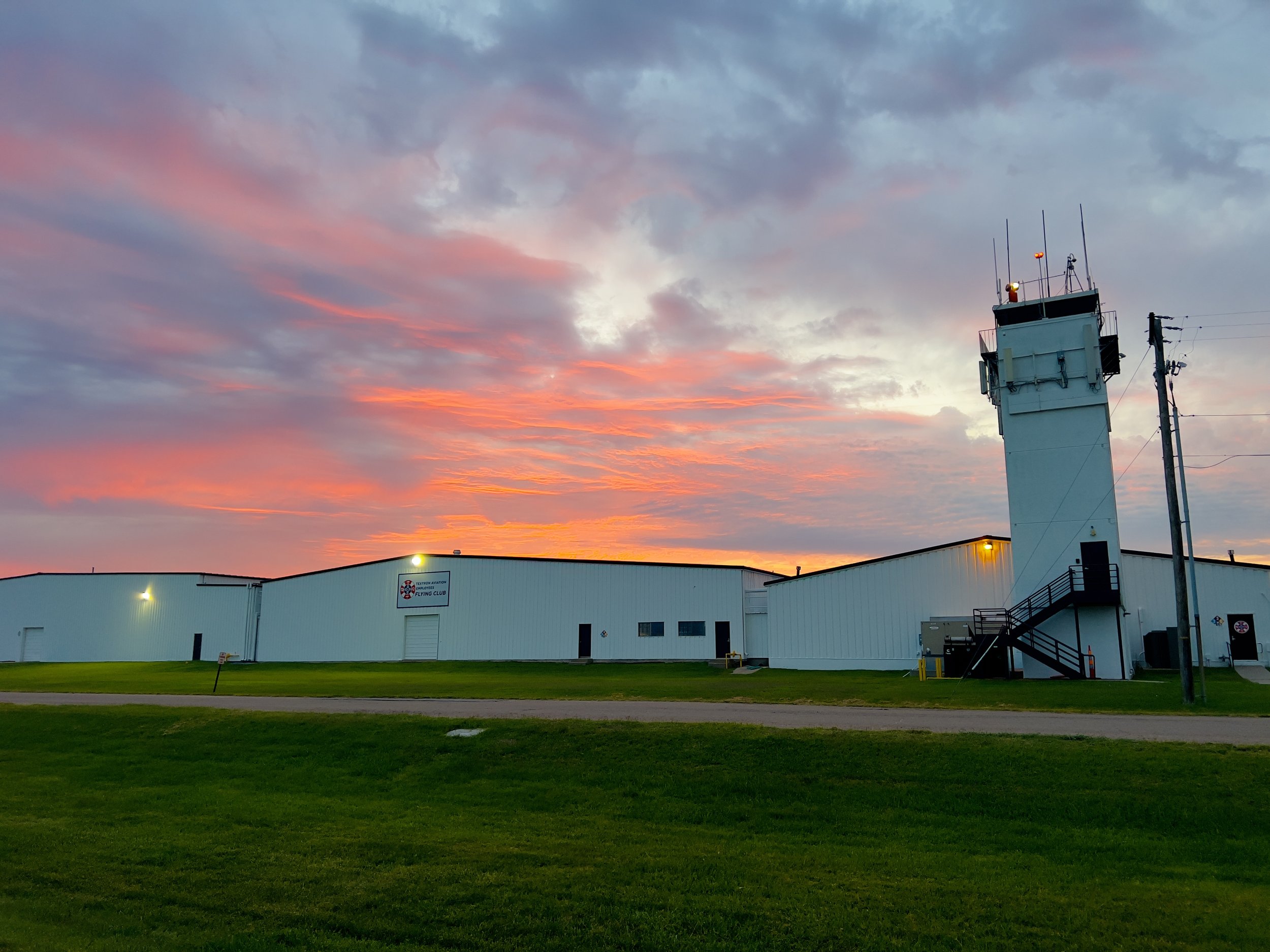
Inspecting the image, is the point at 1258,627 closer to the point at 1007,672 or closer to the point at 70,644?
the point at 1007,672

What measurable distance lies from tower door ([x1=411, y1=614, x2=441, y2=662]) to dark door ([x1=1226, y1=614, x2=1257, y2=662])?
1660 inches

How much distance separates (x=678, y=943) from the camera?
312 inches

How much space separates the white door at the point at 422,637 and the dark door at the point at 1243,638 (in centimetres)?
4217

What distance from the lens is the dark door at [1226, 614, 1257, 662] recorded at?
135 feet

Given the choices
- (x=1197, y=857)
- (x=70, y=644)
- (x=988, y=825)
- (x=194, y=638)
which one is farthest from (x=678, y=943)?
(x=70, y=644)

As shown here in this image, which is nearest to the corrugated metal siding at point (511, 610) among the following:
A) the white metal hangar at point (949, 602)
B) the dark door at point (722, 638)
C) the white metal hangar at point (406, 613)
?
the white metal hangar at point (406, 613)

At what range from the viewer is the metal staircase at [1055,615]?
117ft

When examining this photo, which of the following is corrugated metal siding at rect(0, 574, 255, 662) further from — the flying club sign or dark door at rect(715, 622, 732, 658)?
dark door at rect(715, 622, 732, 658)

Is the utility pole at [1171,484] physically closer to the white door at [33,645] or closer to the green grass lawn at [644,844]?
the green grass lawn at [644,844]

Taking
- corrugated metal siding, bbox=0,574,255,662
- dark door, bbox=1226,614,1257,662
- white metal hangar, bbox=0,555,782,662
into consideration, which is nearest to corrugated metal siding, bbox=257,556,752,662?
white metal hangar, bbox=0,555,782,662

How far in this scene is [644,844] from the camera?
37.1 ft

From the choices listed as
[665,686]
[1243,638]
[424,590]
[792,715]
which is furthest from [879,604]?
[424,590]

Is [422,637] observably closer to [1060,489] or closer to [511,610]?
[511,610]

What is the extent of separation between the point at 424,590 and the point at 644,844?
47207 mm
